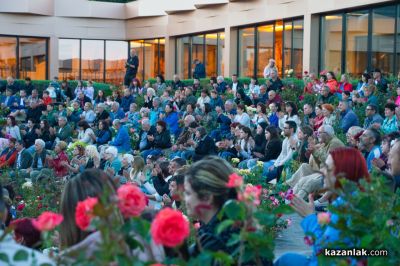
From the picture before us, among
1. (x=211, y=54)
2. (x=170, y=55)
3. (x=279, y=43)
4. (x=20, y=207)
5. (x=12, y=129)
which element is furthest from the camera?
(x=170, y=55)

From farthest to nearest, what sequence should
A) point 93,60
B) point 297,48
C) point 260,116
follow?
point 93,60 < point 297,48 < point 260,116

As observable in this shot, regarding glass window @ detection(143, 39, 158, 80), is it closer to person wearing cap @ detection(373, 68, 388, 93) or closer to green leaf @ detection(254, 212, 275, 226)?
person wearing cap @ detection(373, 68, 388, 93)

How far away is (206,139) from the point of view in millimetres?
14656

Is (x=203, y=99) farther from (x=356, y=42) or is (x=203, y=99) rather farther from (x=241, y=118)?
(x=356, y=42)

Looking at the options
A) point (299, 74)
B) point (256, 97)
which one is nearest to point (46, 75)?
point (299, 74)

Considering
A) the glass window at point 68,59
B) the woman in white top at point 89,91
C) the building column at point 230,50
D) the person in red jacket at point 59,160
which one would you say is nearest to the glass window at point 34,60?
the glass window at point 68,59

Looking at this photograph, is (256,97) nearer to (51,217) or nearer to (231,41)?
(231,41)

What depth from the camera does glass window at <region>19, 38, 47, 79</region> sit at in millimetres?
35625

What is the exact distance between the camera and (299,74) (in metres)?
25.2

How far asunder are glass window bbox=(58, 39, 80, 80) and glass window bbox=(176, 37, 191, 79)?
5.53 metres

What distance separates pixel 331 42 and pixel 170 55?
39.4ft

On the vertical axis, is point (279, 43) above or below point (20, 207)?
above

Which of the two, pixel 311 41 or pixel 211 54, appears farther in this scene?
pixel 211 54

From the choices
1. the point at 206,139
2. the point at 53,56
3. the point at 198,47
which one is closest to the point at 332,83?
the point at 206,139
